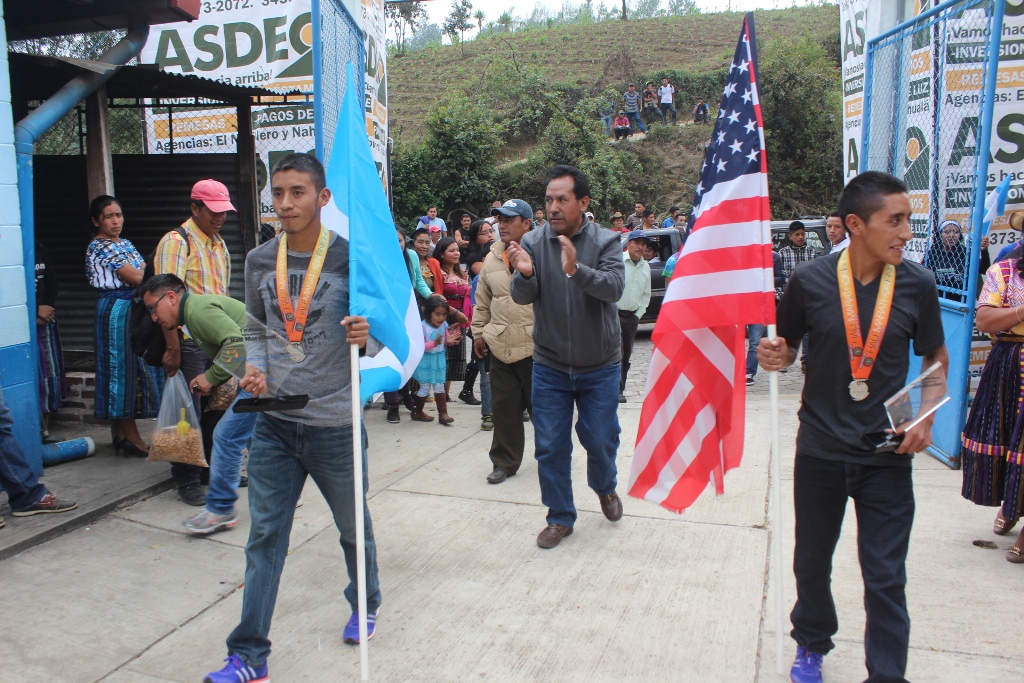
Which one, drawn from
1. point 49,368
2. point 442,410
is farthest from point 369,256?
point 442,410

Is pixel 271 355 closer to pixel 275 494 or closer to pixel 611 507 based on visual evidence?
pixel 275 494

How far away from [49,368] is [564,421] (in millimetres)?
4164

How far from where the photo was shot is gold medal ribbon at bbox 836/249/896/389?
2850 millimetres

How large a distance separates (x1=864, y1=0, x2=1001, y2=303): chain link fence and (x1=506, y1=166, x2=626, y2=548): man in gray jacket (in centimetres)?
333

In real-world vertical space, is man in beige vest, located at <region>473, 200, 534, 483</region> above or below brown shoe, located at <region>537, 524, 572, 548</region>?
above

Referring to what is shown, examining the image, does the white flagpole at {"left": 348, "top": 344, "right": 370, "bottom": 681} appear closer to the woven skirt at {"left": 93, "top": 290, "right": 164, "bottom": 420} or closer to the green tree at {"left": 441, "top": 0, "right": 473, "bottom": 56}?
the woven skirt at {"left": 93, "top": 290, "right": 164, "bottom": 420}

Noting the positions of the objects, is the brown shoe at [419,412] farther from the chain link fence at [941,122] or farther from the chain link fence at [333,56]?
the chain link fence at [941,122]

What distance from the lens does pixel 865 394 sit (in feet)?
9.45

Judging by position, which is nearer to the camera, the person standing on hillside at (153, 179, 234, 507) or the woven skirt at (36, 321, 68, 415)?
the person standing on hillside at (153, 179, 234, 507)

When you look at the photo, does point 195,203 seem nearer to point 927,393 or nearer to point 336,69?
point 336,69

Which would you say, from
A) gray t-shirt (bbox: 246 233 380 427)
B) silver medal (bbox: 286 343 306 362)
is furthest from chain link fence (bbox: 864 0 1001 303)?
silver medal (bbox: 286 343 306 362)

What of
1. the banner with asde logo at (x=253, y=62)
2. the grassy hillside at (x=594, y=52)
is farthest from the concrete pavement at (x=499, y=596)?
the grassy hillside at (x=594, y=52)

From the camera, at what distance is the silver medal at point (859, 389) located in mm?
2879

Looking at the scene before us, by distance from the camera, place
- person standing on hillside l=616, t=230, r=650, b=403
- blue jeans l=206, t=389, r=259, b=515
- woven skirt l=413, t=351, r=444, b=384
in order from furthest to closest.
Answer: person standing on hillside l=616, t=230, r=650, b=403
woven skirt l=413, t=351, r=444, b=384
blue jeans l=206, t=389, r=259, b=515
